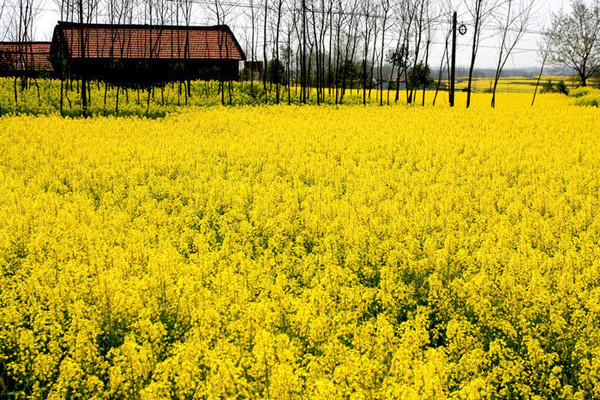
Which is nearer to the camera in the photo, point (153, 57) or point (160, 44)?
point (153, 57)

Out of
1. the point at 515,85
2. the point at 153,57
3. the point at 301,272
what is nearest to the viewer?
the point at 301,272

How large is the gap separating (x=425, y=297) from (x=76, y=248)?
17.9 feet

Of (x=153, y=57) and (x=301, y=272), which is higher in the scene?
(x=153, y=57)

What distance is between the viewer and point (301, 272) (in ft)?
21.7

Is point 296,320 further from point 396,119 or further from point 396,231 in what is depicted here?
point 396,119

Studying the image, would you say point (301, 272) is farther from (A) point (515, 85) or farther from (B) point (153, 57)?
(A) point (515, 85)

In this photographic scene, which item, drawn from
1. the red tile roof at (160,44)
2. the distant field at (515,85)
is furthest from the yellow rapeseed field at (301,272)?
the distant field at (515,85)

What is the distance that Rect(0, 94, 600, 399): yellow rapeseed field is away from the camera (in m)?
4.08

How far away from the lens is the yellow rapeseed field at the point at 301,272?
408cm

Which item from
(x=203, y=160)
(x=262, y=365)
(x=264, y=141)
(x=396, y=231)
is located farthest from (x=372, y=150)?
(x=262, y=365)

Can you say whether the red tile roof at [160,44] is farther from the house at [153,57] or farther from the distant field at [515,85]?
the distant field at [515,85]

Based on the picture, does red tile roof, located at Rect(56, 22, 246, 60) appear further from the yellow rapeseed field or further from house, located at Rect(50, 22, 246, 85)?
the yellow rapeseed field

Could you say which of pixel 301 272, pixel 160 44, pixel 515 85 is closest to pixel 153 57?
pixel 160 44

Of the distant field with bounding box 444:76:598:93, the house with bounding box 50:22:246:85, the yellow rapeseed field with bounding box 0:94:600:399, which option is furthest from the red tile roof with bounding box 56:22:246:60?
the distant field with bounding box 444:76:598:93
